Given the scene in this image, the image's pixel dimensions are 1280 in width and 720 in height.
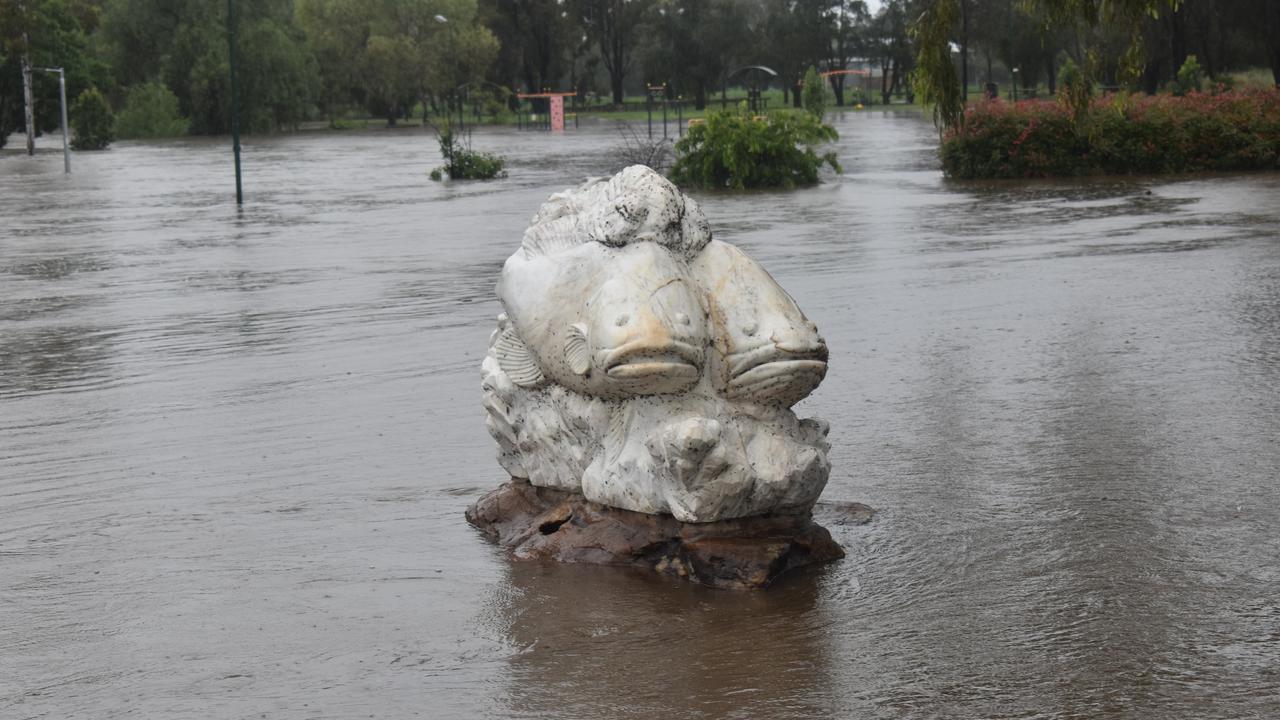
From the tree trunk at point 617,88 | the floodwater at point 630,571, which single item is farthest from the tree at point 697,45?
Answer: the floodwater at point 630,571

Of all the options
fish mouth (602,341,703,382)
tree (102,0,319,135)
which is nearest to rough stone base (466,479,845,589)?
fish mouth (602,341,703,382)

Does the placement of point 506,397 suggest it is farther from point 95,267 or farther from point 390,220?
point 390,220

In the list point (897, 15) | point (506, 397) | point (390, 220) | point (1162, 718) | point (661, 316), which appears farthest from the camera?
point (897, 15)

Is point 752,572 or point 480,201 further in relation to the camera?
point 480,201

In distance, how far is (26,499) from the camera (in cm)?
723

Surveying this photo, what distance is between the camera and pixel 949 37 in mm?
8969

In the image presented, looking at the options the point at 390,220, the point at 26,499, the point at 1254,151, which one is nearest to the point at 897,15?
the point at 1254,151

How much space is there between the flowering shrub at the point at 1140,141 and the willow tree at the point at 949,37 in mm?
19813

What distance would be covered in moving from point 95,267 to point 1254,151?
20.2m

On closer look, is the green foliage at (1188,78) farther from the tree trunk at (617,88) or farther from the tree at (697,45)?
the tree trunk at (617,88)

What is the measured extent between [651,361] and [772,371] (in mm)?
446

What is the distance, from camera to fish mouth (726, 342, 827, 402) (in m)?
5.63

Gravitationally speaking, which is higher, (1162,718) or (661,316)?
(661,316)

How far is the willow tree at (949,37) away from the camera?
8.92 metres
